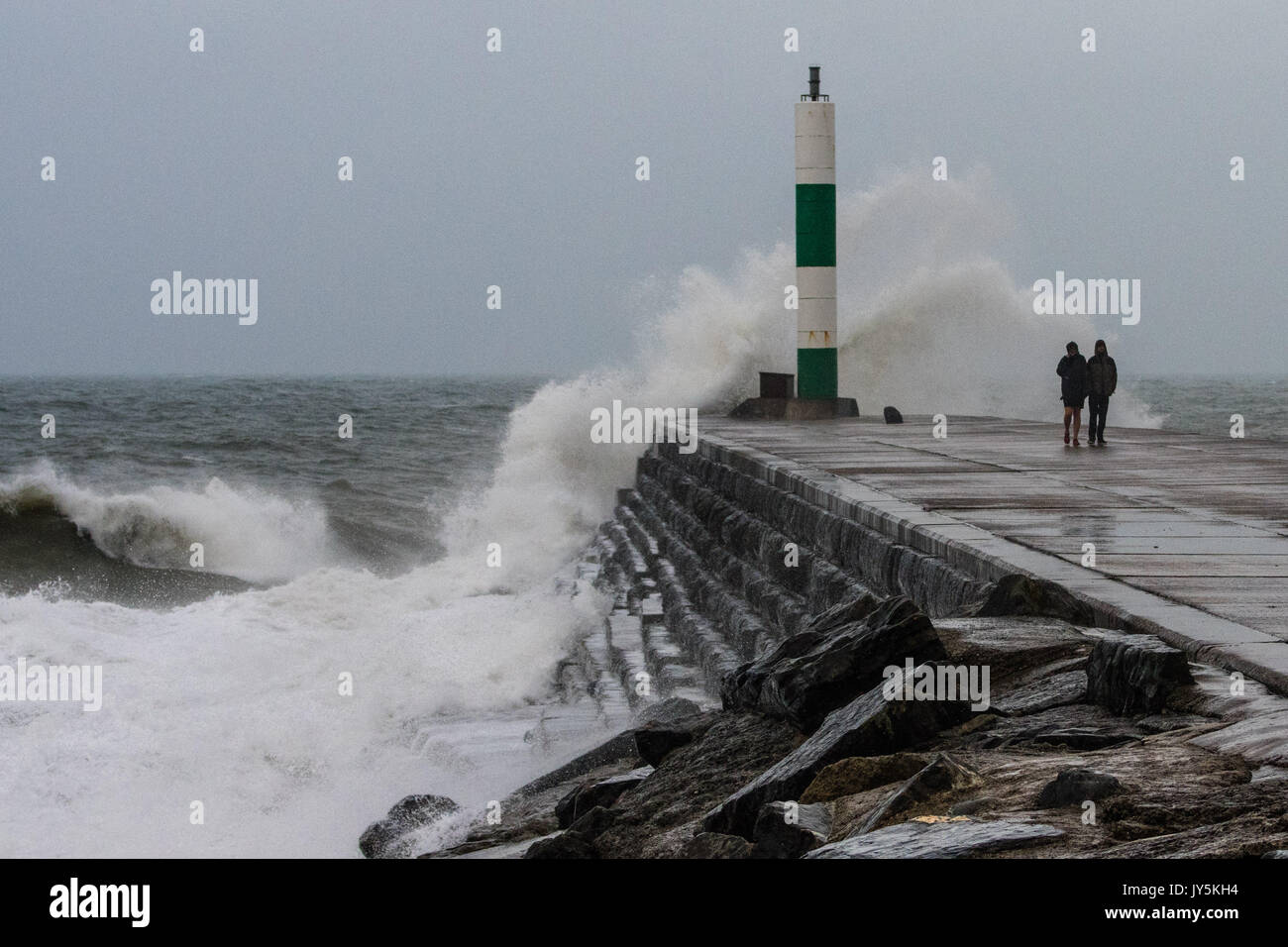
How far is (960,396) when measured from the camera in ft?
85.0

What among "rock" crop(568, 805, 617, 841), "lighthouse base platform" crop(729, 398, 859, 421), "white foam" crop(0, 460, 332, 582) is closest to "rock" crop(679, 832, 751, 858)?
"rock" crop(568, 805, 617, 841)

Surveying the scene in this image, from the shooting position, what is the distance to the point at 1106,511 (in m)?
8.09

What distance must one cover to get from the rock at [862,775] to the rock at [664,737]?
Answer: 4.93ft

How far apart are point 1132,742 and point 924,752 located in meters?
0.54

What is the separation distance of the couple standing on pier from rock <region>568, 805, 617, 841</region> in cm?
927

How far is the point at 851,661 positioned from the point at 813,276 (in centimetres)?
1578

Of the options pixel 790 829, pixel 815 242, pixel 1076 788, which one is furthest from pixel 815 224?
pixel 1076 788

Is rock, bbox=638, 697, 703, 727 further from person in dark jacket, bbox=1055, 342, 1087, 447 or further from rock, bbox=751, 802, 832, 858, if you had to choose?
person in dark jacket, bbox=1055, 342, 1087, 447

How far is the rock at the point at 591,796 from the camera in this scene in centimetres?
525

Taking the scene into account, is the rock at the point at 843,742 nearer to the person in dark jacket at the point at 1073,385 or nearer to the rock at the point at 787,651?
the rock at the point at 787,651

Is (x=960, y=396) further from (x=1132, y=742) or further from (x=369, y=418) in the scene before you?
(x=369, y=418)

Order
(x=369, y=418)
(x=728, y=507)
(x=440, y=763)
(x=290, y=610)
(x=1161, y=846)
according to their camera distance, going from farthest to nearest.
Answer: (x=369, y=418) → (x=290, y=610) → (x=728, y=507) → (x=440, y=763) → (x=1161, y=846)

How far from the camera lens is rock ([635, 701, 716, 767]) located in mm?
5621
